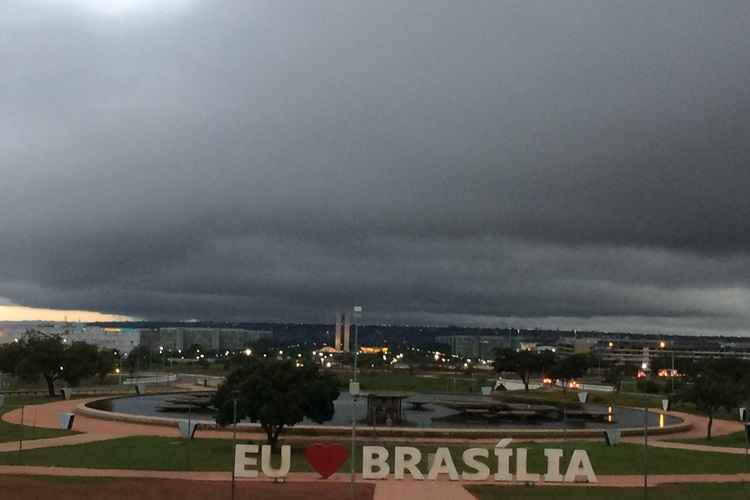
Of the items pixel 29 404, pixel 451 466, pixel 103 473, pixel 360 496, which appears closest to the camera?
pixel 360 496

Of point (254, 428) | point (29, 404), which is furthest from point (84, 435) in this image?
point (29, 404)

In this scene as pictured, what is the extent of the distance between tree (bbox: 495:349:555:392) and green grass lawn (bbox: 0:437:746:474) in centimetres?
5319

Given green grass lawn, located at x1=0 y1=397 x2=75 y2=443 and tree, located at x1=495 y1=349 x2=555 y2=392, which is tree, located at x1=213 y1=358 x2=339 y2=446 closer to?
green grass lawn, located at x1=0 y1=397 x2=75 y2=443

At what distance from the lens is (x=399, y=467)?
1297 inches

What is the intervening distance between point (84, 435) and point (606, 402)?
57773 mm

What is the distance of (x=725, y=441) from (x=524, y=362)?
4739 centimetres

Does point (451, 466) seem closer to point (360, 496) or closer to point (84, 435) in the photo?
point (360, 496)

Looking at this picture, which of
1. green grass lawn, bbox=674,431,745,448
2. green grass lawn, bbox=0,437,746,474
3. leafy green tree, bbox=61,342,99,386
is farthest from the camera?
leafy green tree, bbox=61,342,99,386

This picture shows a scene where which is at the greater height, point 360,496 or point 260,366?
point 260,366

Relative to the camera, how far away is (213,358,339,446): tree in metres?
43.6

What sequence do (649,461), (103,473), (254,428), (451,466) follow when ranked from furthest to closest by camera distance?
(254,428) < (649,461) < (103,473) < (451,466)

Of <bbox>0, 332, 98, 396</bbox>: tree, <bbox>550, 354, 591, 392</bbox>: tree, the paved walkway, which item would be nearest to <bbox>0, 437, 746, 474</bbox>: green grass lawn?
the paved walkway

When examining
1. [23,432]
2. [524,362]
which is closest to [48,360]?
[23,432]

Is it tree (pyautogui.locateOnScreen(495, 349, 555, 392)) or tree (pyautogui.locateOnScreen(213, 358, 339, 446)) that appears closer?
tree (pyautogui.locateOnScreen(213, 358, 339, 446))
